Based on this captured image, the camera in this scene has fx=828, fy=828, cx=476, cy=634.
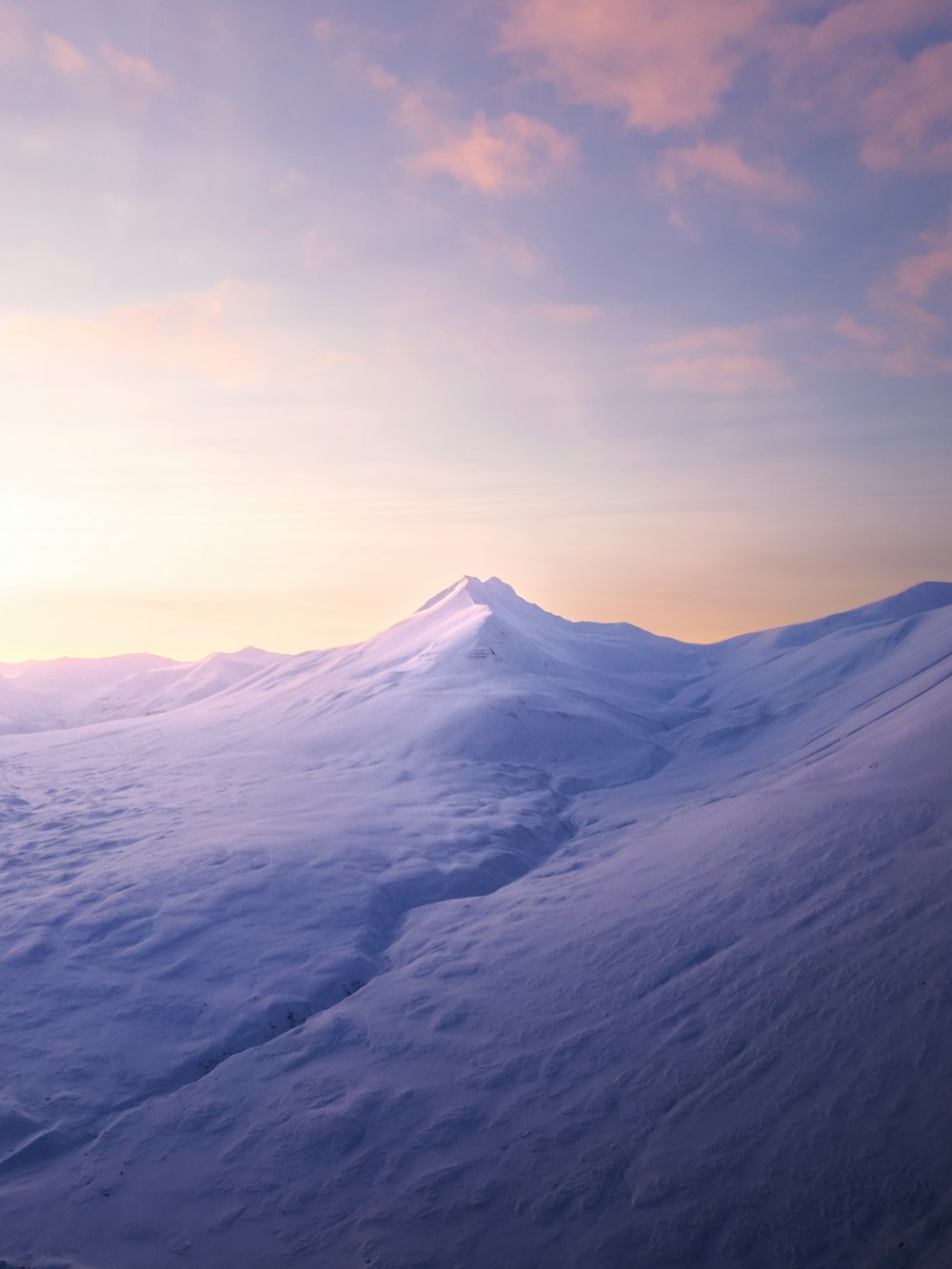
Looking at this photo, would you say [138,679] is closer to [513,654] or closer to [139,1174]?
[513,654]

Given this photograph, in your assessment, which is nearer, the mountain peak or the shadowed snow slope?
the shadowed snow slope

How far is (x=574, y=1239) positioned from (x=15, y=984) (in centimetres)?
1123

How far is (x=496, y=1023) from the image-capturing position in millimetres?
11828

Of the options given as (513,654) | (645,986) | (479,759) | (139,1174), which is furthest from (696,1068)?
(513,654)

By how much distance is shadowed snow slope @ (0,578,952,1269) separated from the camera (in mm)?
8078

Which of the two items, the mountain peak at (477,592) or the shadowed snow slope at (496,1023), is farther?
the mountain peak at (477,592)

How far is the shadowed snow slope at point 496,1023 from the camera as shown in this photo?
8078mm

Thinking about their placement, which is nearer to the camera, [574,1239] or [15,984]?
[574,1239]

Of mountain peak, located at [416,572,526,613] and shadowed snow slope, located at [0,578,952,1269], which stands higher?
mountain peak, located at [416,572,526,613]

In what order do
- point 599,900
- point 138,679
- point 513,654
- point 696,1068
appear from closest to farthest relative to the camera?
point 696,1068 < point 599,900 < point 513,654 < point 138,679

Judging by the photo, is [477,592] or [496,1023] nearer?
[496,1023]

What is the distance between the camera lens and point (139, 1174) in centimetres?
987

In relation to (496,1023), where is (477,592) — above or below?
above

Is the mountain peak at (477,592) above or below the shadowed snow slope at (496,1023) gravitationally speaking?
above
